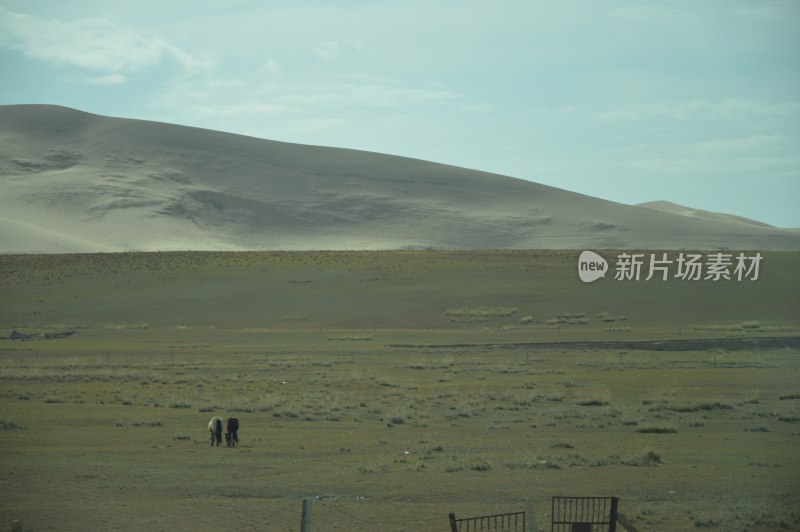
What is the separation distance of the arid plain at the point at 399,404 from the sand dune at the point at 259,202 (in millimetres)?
60189

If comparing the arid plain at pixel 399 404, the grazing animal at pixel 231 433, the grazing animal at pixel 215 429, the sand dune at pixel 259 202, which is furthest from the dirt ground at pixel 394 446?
the sand dune at pixel 259 202

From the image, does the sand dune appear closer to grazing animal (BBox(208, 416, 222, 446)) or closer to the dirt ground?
the dirt ground

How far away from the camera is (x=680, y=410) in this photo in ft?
86.3

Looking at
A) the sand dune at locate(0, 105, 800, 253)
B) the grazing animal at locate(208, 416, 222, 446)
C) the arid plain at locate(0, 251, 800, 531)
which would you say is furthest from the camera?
the sand dune at locate(0, 105, 800, 253)

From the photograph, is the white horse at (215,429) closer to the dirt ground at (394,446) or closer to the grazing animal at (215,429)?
the grazing animal at (215,429)

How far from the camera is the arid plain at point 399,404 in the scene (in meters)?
15.2

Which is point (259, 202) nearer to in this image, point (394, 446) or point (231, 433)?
point (231, 433)

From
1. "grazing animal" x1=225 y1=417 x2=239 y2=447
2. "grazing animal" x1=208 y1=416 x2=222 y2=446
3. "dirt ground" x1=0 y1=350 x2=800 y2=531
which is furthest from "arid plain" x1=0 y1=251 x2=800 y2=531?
"grazing animal" x1=208 y1=416 x2=222 y2=446

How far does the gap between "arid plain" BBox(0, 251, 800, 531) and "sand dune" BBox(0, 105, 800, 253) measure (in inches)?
2370

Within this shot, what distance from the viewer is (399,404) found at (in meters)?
28.1

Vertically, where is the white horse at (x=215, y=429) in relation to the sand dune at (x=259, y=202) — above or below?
below

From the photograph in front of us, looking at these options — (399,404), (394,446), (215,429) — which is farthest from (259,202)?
(394,446)

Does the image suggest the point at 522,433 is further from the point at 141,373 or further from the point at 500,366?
the point at 141,373

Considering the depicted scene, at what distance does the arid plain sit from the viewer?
15.2 meters
